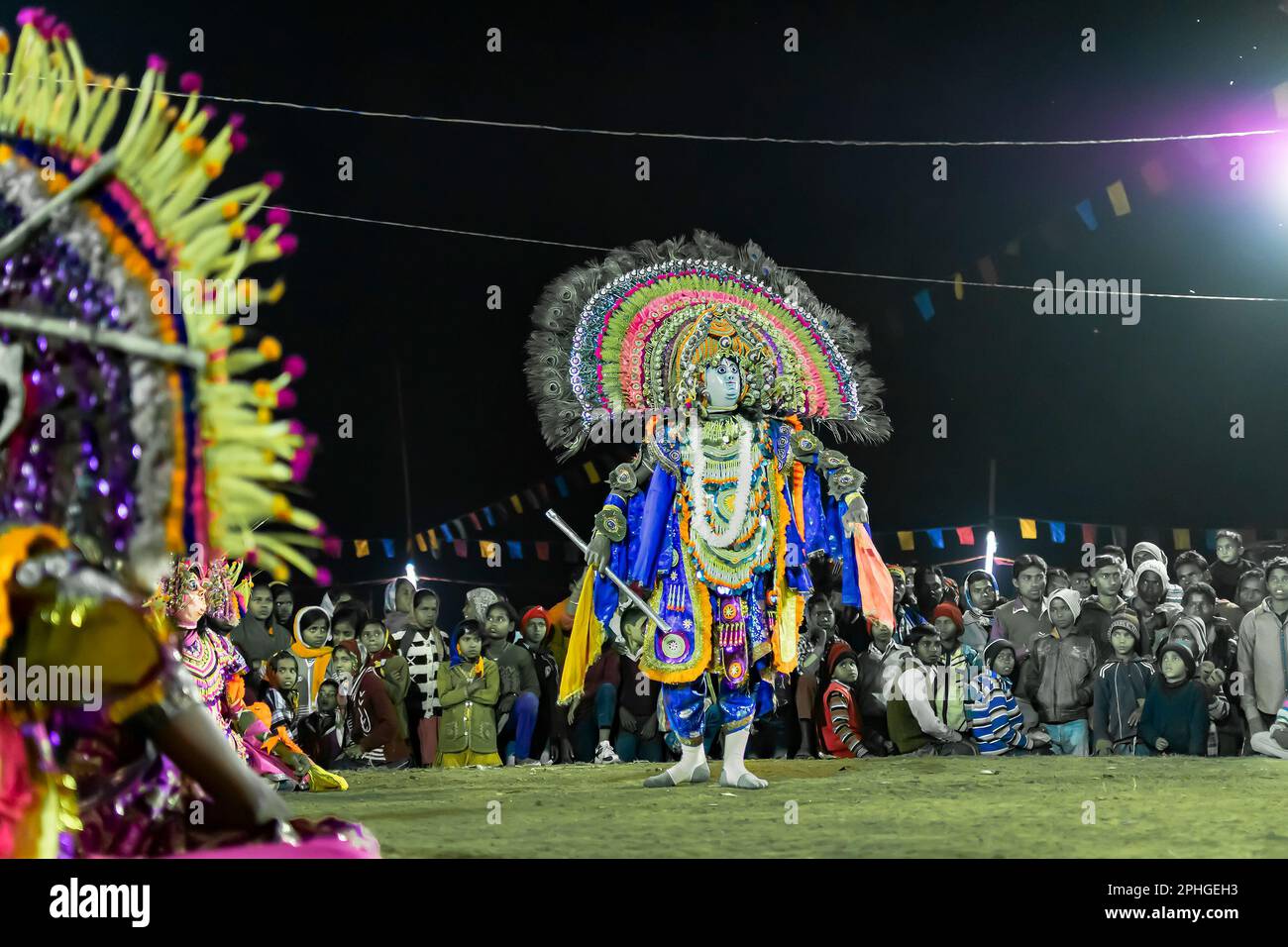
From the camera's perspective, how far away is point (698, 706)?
6207 mm

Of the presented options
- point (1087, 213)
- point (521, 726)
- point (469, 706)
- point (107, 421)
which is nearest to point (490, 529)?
point (521, 726)

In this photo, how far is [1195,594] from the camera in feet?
26.3

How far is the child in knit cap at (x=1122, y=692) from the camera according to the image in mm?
7523

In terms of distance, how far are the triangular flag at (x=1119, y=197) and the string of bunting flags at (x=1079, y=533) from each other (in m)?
2.27

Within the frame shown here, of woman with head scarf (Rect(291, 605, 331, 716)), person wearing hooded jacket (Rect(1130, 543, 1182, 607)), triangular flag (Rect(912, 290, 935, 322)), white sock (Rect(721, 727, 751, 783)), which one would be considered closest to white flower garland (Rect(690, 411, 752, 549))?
white sock (Rect(721, 727, 751, 783))

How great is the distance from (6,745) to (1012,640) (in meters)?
6.31

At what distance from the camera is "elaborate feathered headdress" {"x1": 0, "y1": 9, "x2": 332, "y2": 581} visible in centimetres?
268

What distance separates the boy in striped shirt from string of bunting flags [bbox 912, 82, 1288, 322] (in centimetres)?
313

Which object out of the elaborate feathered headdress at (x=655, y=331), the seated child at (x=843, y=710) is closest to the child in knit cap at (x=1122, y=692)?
the seated child at (x=843, y=710)

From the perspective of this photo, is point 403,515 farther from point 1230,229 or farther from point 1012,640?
point 1230,229

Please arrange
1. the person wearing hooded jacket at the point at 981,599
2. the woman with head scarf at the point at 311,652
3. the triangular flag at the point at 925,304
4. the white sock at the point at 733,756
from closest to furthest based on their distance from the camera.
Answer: the white sock at the point at 733,756 → the woman with head scarf at the point at 311,652 → the person wearing hooded jacket at the point at 981,599 → the triangular flag at the point at 925,304

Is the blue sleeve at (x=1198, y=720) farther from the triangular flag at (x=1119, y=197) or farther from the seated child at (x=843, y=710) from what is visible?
the triangular flag at (x=1119, y=197)

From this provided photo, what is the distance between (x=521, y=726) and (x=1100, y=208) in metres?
4.99
